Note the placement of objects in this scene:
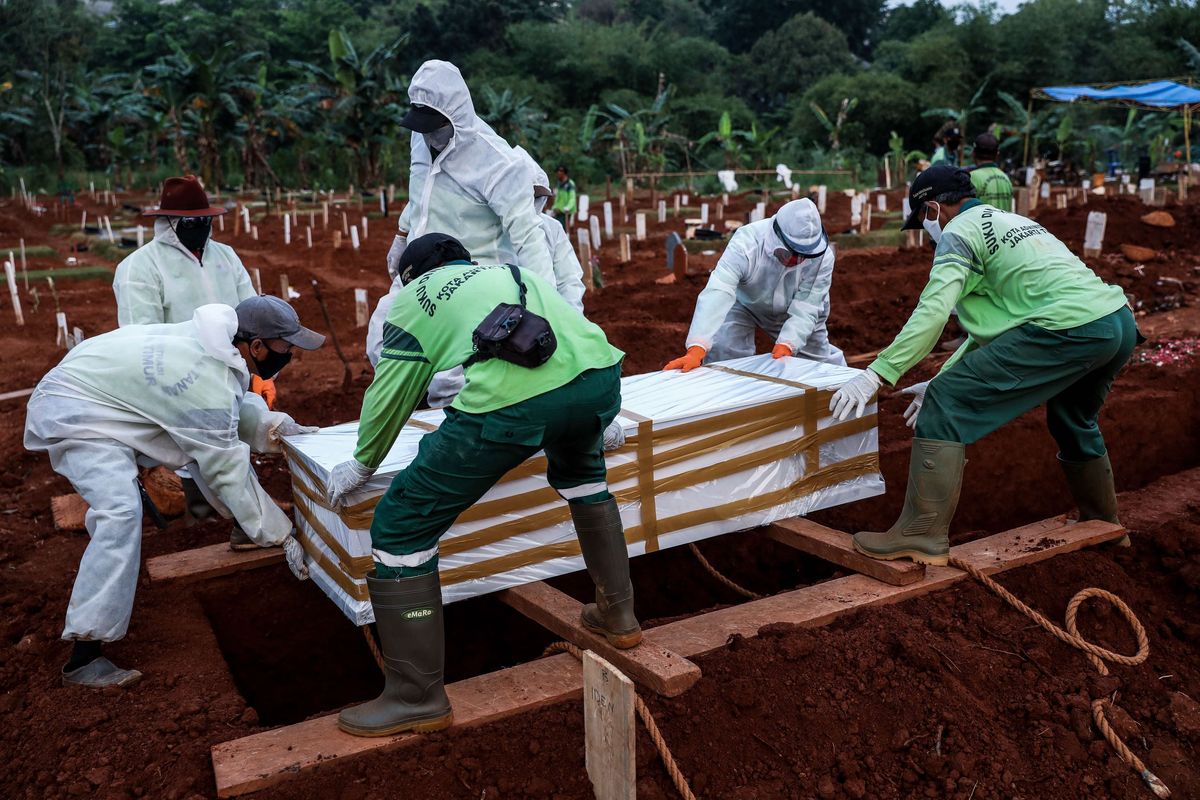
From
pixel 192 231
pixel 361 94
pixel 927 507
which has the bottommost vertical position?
pixel 927 507

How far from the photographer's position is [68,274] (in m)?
16.9

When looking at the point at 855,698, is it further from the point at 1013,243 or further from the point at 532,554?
the point at 1013,243

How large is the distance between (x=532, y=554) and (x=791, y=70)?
4727cm

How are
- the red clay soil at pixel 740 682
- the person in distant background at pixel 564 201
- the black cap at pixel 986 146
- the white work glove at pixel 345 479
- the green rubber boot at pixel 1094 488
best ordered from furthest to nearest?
the person in distant background at pixel 564 201 < the black cap at pixel 986 146 < the green rubber boot at pixel 1094 488 < the white work glove at pixel 345 479 < the red clay soil at pixel 740 682

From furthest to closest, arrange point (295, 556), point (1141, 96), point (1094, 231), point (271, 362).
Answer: point (1141, 96), point (1094, 231), point (295, 556), point (271, 362)

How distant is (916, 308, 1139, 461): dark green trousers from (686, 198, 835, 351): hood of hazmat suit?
141 cm

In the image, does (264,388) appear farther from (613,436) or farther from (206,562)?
(613,436)

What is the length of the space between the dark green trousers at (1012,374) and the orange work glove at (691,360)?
1.36 meters

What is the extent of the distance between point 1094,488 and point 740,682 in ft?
7.35

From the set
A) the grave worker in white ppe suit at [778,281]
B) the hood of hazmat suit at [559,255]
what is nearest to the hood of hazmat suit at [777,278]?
the grave worker in white ppe suit at [778,281]

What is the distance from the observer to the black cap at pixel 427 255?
10.5ft

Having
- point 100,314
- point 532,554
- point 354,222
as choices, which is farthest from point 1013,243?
point 354,222

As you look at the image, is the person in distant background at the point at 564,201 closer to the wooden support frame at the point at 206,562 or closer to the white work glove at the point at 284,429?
the wooden support frame at the point at 206,562

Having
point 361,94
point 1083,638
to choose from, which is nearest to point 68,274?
point 361,94
